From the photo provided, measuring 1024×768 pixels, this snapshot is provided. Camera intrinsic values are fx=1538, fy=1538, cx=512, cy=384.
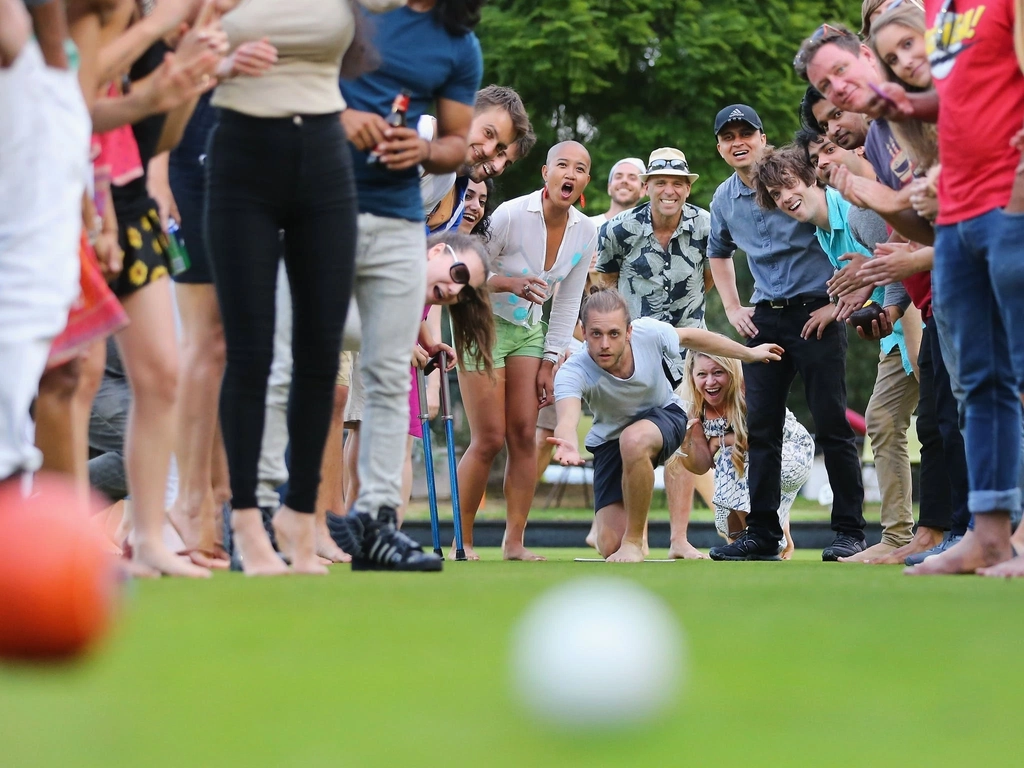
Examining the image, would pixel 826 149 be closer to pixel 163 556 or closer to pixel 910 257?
pixel 910 257

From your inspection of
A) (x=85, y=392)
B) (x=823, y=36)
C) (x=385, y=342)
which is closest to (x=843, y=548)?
(x=823, y=36)

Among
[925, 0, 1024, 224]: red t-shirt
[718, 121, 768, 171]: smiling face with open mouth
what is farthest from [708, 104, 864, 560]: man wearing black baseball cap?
[925, 0, 1024, 224]: red t-shirt

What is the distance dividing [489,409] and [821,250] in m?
1.99

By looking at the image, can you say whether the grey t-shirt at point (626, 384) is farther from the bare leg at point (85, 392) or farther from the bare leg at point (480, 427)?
the bare leg at point (85, 392)

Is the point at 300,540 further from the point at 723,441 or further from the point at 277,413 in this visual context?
the point at 723,441

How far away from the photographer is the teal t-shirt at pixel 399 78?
5277mm

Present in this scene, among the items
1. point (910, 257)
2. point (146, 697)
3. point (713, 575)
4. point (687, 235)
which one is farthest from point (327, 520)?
point (146, 697)

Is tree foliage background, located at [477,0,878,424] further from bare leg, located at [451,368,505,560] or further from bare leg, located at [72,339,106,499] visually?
bare leg, located at [72,339,106,499]

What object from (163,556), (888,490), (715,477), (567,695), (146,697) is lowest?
(715,477)

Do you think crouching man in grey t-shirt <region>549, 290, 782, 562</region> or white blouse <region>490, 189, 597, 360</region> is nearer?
crouching man in grey t-shirt <region>549, 290, 782, 562</region>

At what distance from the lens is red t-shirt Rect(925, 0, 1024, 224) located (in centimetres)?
509

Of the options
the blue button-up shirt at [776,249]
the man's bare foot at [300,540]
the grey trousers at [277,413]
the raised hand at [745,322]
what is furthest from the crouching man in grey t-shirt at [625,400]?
the man's bare foot at [300,540]

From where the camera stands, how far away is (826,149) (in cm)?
788

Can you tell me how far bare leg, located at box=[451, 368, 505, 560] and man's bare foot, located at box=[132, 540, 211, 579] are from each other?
3.22 metres
